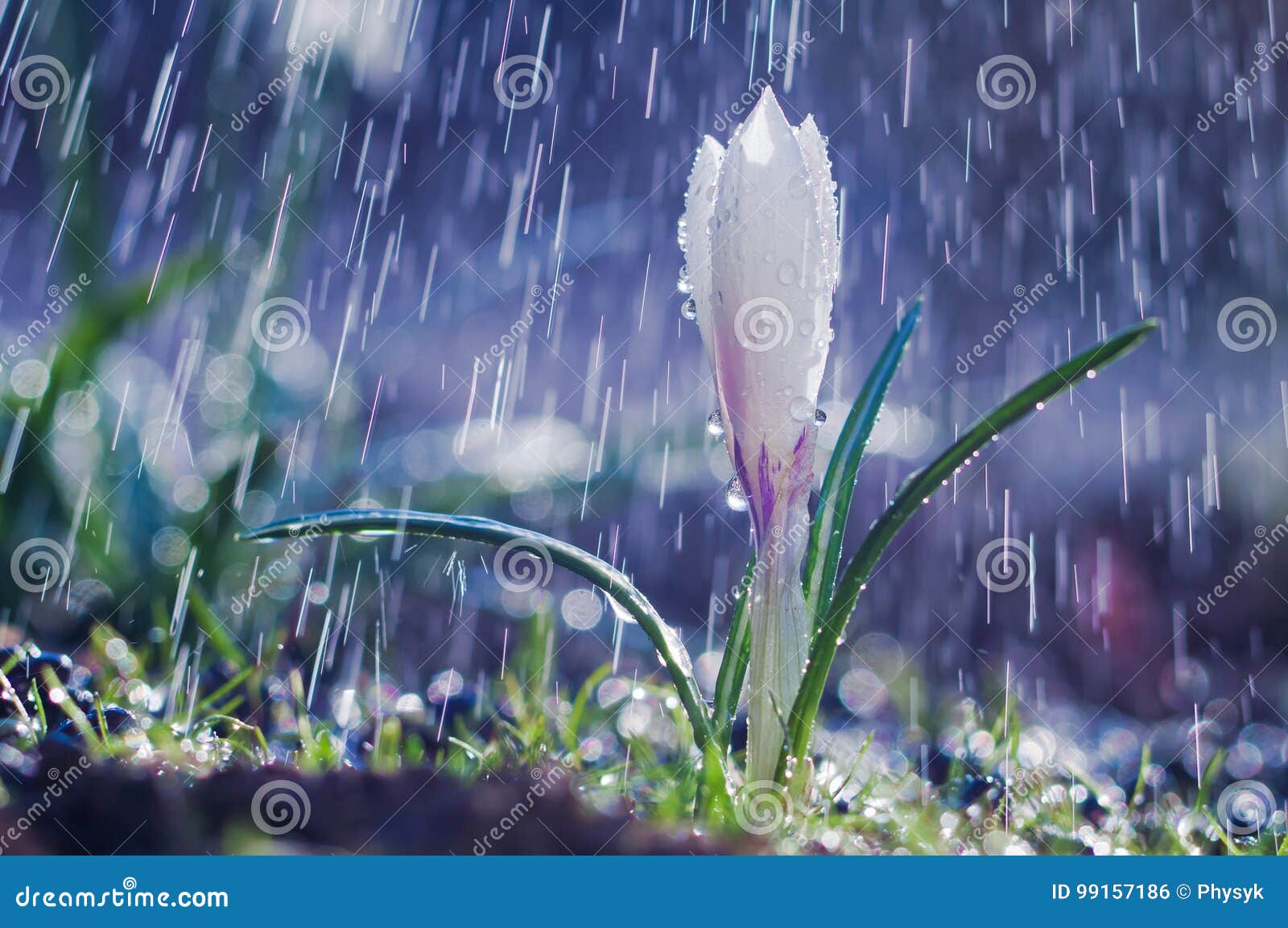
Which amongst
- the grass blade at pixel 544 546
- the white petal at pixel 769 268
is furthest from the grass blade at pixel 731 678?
the white petal at pixel 769 268

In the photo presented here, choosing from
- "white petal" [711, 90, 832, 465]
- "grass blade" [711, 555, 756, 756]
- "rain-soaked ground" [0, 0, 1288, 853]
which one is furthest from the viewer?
"rain-soaked ground" [0, 0, 1288, 853]

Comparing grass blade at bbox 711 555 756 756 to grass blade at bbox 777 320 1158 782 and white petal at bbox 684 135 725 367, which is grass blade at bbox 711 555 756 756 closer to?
grass blade at bbox 777 320 1158 782

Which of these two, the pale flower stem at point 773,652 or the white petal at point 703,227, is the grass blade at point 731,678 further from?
the white petal at point 703,227

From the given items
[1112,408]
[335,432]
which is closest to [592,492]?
[335,432]

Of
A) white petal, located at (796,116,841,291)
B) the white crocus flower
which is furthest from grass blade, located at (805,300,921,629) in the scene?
white petal, located at (796,116,841,291)

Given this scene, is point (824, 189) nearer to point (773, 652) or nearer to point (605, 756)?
point (773, 652)
